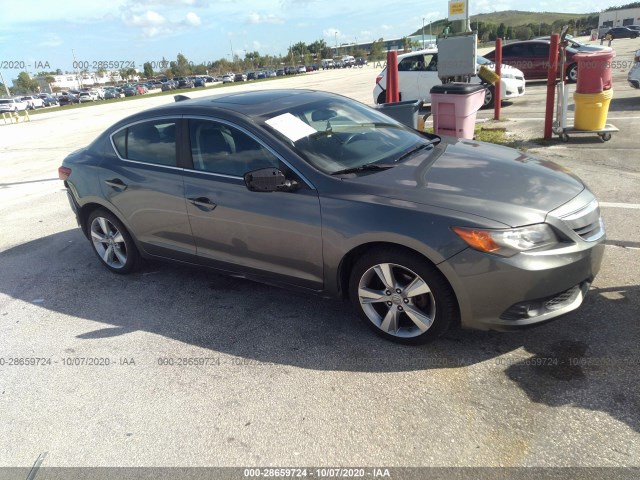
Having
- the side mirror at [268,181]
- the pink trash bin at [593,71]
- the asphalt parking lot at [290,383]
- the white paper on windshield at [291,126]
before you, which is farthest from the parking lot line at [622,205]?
the side mirror at [268,181]

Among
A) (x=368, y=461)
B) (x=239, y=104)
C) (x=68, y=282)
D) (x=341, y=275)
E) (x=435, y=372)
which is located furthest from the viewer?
(x=68, y=282)

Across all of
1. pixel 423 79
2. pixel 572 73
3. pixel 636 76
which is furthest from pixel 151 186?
pixel 572 73

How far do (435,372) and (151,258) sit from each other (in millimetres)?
2783

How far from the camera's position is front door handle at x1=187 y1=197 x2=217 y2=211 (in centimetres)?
374

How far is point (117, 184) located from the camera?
4.38 meters

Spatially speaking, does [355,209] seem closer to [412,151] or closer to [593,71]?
[412,151]

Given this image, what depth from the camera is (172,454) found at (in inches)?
101

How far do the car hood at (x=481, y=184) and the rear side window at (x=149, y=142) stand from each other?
168cm

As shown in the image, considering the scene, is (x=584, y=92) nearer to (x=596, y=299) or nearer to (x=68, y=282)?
(x=596, y=299)

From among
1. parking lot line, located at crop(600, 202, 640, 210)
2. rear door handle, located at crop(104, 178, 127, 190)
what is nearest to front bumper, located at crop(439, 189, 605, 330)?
parking lot line, located at crop(600, 202, 640, 210)

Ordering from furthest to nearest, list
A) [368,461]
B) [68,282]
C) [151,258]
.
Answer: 1. [68,282]
2. [151,258]
3. [368,461]

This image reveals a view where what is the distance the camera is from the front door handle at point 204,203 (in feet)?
12.3

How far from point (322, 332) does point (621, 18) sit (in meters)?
105

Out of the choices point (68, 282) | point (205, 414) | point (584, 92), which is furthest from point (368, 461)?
point (584, 92)
